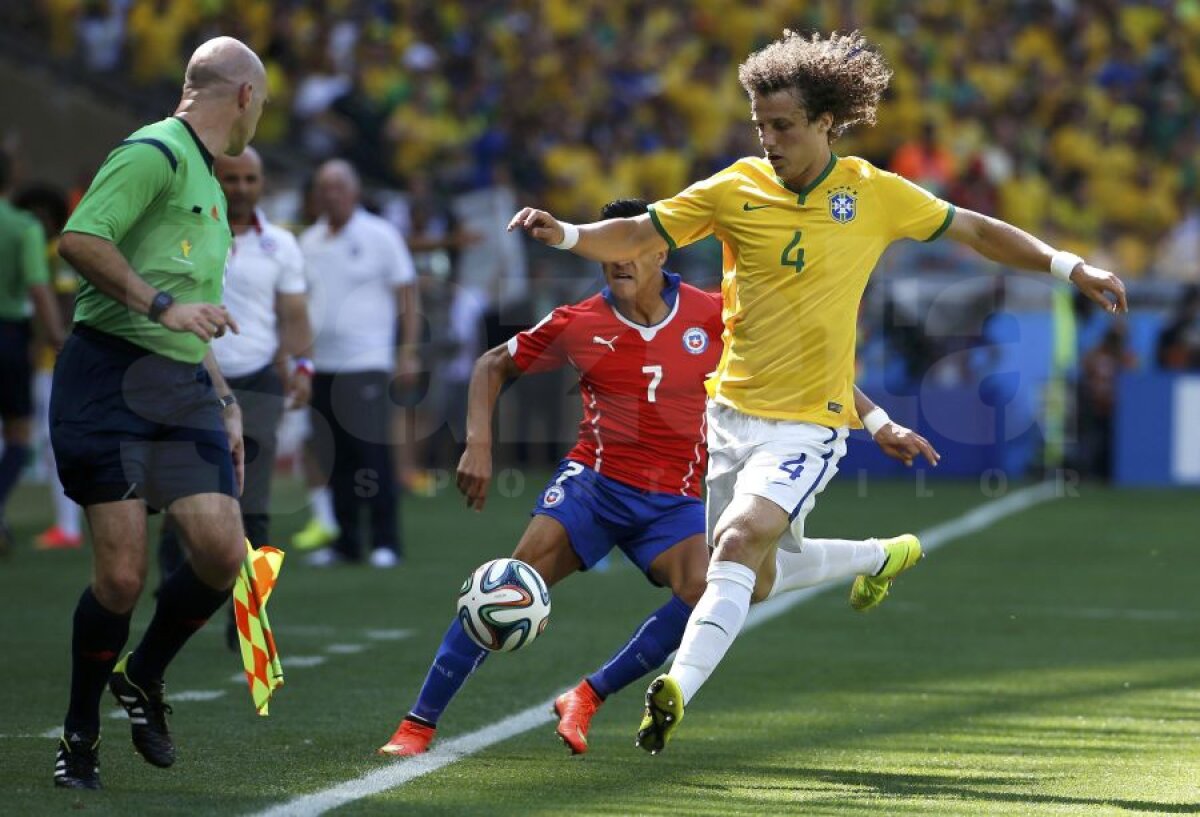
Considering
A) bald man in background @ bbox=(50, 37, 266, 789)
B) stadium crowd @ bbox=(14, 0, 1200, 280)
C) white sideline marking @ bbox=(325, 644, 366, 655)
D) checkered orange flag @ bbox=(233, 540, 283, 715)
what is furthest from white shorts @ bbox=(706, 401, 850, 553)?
stadium crowd @ bbox=(14, 0, 1200, 280)

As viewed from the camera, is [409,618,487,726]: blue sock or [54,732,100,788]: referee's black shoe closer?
[54,732,100,788]: referee's black shoe

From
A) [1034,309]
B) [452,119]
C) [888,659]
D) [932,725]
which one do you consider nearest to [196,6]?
[452,119]

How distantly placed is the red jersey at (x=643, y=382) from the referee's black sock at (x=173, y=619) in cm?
152

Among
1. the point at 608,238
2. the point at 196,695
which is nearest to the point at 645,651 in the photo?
the point at 608,238

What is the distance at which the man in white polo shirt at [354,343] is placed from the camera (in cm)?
1255

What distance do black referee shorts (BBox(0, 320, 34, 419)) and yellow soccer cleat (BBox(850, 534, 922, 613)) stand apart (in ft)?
21.2

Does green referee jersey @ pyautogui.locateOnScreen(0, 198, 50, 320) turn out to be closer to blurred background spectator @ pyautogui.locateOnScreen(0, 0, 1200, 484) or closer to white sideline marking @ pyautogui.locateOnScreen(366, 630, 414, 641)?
white sideline marking @ pyautogui.locateOnScreen(366, 630, 414, 641)

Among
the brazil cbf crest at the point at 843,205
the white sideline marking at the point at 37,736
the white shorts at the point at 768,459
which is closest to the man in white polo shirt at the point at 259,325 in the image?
the white sideline marking at the point at 37,736

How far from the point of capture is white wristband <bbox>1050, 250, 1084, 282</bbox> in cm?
631

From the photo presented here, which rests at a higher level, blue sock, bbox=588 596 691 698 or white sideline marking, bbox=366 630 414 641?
blue sock, bbox=588 596 691 698

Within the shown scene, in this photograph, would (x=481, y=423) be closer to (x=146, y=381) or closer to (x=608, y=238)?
(x=608, y=238)

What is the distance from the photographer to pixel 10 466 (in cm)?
1254

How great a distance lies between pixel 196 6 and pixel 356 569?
1140cm

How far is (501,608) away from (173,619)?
98 cm
